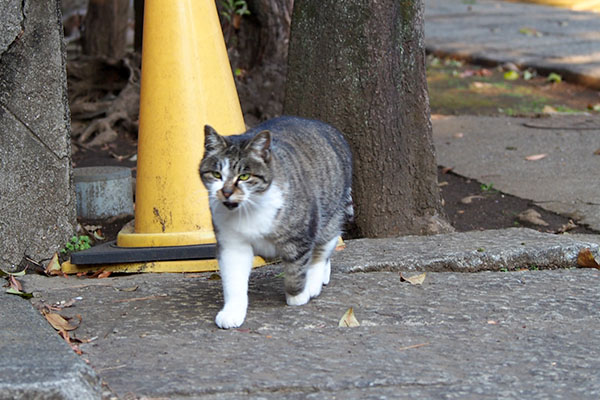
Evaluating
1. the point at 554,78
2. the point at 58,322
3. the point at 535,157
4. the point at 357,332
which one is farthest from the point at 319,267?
the point at 554,78

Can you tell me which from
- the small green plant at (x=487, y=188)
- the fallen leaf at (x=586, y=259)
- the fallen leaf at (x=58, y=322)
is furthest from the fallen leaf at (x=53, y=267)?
the small green plant at (x=487, y=188)

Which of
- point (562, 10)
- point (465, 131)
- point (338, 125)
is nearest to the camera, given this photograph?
point (338, 125)

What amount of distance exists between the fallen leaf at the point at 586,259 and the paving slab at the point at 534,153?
34.0 inches

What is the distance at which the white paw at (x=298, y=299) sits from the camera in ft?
11.1

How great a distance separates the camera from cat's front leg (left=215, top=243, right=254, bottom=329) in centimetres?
320

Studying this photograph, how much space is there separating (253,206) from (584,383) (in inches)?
52.1

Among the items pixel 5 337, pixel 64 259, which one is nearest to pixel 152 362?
pixel 5 337

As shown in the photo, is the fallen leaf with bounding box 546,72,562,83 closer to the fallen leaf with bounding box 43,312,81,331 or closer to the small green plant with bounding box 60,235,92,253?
the small green plant with bounding box 60,235,92,253

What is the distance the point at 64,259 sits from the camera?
434cm

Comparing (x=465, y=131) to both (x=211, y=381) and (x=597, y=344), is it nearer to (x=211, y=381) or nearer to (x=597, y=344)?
(x=597, y=344)

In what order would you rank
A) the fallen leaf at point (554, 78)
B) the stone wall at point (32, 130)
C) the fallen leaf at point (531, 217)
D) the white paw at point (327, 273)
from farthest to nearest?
1. the fallen leaf at point (554, 78)
2. the fallen leaf at point (531, 217)
3. the stone wall at point (32, 130)
4. the white paw at point (327, 273)

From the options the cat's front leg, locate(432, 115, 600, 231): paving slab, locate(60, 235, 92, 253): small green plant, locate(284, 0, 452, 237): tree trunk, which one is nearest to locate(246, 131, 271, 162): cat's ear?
the cat's front leg

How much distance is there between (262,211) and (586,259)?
5.80ft

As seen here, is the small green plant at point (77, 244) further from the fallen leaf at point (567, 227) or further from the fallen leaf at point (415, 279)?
the fallen leaf at point (567, 227)
